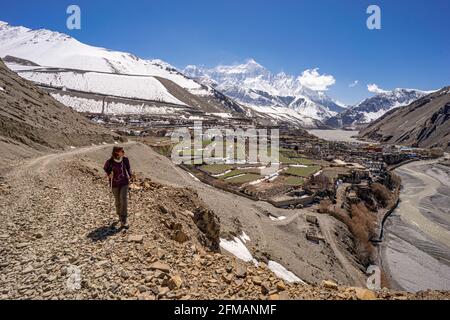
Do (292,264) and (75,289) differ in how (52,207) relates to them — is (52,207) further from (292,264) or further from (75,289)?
(292,264)

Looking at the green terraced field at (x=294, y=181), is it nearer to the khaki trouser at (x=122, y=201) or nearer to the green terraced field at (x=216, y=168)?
the green terraced field at (x=216, y=168)

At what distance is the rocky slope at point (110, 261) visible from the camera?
589 cm

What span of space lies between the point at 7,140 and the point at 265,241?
19.7 meters

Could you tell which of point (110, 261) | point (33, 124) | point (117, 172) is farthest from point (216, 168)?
point (110, 261)

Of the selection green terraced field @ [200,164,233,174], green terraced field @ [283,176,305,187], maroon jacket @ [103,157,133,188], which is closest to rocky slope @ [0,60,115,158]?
maroon jacket @ [103,157,133,188]

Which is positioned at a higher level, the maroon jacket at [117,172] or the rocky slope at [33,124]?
the rocky slope at [33,124]

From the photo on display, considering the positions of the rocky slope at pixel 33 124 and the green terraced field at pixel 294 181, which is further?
the green terraced field at pixel 294 181

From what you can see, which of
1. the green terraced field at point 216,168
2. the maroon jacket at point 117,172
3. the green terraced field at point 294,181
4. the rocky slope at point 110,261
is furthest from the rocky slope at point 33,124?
the green terraced field at point 294,181

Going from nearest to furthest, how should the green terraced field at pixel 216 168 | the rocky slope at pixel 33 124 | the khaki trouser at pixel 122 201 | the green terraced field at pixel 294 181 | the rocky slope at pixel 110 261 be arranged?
the rocky slope at pixel 110 261, the khaki trouser at pixel 122 201, the rocky slope at pixel 33 124, the green terraced field at pixel 294 181, the green terraced field at pixel 216 168

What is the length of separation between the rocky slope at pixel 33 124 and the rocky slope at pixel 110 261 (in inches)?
515

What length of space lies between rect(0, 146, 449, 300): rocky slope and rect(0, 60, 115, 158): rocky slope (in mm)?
13069

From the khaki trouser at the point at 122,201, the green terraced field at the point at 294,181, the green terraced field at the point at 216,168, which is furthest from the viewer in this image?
the green terraced field at the point at 216,168
